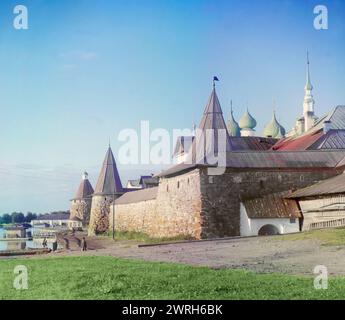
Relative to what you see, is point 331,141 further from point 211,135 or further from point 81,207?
point 81,207

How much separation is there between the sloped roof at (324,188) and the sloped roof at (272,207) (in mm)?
386

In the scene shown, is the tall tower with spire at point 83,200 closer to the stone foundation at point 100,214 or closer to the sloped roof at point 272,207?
the stone foundation at point 100,214

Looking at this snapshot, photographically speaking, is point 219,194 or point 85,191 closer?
point 219,194

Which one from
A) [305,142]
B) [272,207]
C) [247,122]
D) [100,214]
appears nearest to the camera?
[272,207]

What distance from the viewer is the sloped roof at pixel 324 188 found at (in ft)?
60.6

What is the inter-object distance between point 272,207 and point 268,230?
3.12ft

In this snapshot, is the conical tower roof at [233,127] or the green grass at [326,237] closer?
the green grass at [326,237]

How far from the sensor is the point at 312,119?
138ft

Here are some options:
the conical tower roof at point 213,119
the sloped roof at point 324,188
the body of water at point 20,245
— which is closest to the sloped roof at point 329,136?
the sloped roof at point 324,188

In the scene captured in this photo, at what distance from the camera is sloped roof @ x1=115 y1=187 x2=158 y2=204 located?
28.9 m

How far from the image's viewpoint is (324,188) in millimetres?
19391

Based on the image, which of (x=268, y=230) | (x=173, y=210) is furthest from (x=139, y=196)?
(x=268, y=230)

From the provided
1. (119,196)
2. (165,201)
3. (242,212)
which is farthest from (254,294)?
(119,196)
